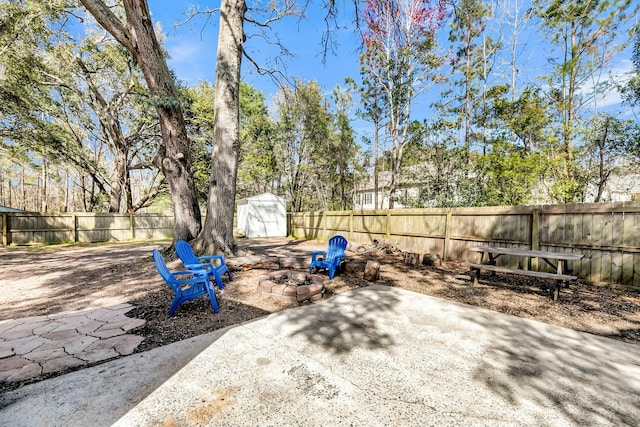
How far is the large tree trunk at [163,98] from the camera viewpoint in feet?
17.5

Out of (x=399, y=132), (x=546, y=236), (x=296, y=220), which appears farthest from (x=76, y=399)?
(x=399, y=132)

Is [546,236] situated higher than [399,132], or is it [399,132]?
[399,132]

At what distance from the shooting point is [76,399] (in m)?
1.68

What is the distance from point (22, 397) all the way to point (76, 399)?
385 millimetres

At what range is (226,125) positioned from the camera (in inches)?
235

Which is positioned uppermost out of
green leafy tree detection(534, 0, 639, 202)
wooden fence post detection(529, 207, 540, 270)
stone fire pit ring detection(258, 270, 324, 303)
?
green leafy tree detection(534, 0, 639, 202)

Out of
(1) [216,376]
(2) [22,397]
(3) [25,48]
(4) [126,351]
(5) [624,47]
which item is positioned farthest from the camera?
(3) [25,48]

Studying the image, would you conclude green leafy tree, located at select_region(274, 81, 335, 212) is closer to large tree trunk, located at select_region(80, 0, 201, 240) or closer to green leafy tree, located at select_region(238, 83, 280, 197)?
green leafy tree, located at select_region(238, 83, 280, 197)

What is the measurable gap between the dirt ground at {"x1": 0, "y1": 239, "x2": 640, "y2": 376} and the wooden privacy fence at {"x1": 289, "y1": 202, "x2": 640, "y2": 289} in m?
0.47

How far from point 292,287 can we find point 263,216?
37.9ft

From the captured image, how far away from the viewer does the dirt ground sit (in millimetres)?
3096

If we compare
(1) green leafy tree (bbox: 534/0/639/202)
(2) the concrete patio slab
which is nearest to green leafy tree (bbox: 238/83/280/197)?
(1) green leafy tree (bbox: 534/0/639/202)

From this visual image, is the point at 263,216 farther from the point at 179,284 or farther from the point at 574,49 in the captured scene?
the point at 574,49

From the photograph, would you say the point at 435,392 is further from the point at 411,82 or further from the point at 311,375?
the point at 411,82
